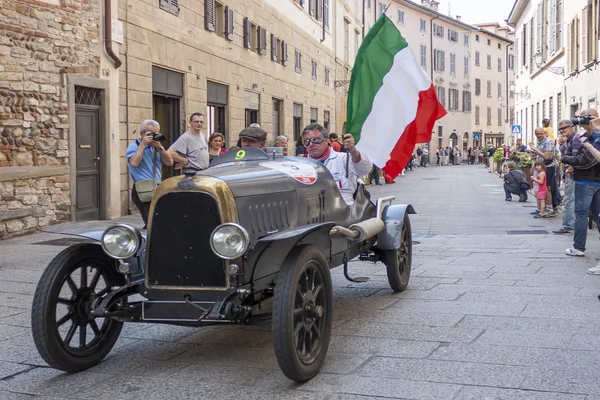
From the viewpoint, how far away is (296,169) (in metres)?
5.50

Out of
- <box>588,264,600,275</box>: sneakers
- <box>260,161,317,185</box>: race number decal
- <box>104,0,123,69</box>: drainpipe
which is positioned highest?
<box>104,0,123,69</box>: drainpipe

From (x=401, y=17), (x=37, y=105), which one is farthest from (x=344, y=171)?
(x=401, y=17)

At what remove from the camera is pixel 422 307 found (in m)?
6.35

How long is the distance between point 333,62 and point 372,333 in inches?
1176

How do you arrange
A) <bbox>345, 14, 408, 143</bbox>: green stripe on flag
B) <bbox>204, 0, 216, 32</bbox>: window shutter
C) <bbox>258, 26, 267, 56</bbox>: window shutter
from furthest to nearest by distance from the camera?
<bbox>258, 26, 267, 56</bbox>: window shutter → <bbox>204, 0, 216, 32</bbox>: window shutter → <bbox>345, 14, 408, 143</bbox>: green stripe on flag

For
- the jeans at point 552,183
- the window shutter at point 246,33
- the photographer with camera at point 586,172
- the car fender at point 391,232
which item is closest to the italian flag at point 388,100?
the car fender at point 391,232

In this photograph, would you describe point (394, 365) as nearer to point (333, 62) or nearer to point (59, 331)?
point (59, 331)

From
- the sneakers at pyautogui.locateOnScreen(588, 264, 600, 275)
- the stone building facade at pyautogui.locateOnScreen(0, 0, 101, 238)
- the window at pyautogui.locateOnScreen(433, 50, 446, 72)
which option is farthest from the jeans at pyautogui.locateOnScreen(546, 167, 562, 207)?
the window at pyautogui.locateOnScreen(433, 50, 446, 72)

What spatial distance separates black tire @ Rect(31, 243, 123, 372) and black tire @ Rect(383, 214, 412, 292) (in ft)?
8.53

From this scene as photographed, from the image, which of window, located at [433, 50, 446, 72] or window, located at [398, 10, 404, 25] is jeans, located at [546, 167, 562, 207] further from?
window, located at [433, 50, 446, 72]

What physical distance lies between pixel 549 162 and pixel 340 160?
348 inches

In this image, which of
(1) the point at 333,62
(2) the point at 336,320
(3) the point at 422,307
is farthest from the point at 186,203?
(1) the point at 333,62

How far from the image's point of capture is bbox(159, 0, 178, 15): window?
1620 cm

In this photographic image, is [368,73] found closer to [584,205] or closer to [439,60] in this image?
[584,205]
